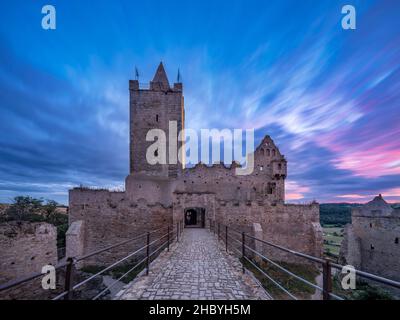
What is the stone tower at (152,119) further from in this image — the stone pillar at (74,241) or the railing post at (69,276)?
the railing post at (69,276)

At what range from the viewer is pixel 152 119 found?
2320cm

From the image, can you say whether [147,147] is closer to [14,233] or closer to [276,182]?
[14,233]

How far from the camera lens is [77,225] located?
640 inches

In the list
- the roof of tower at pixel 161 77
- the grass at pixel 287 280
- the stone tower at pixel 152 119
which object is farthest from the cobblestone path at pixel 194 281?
the roof of tower at pixel 161 77

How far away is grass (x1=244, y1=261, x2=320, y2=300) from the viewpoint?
12125 mm

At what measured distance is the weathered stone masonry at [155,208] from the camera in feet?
55.5

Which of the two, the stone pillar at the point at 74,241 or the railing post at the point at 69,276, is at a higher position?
the railing post at the point at 69,276

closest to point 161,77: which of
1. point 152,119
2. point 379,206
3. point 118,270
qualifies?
point 152,119

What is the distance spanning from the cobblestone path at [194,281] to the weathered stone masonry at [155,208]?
913 cm

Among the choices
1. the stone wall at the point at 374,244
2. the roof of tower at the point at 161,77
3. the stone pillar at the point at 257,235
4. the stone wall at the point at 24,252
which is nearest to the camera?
the stone wall at the point at 24,252

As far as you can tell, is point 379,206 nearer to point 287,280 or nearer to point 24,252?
point 287,280

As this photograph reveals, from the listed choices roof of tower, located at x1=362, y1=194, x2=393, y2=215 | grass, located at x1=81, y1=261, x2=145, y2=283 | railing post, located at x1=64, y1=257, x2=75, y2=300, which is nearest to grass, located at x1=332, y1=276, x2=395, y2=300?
roof of tower, located at x1=362, y1=194, x2=393, y2=215

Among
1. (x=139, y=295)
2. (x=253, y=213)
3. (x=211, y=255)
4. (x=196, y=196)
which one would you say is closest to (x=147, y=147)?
(x=196, y=196)
